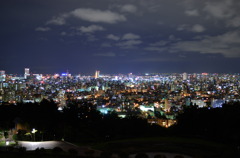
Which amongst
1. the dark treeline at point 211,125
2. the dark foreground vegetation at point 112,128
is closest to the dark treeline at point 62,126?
the dark foreground vegetation at point 112,128

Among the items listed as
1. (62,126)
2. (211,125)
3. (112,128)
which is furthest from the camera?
(112,128)

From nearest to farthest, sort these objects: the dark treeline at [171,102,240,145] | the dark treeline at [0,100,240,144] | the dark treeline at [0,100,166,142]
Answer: the dark treeline at [171,102,240,145] → the dark treeline at [0,100,240,144] → the dark treeline at [0,100,166,142]

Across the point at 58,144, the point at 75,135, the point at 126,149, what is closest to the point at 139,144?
the point at 126,149

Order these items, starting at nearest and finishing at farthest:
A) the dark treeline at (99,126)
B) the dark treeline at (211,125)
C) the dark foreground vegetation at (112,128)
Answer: the dark foreground vegetation at (112,128), the dark treeline at (211,125), the dark treeline at (99,126)

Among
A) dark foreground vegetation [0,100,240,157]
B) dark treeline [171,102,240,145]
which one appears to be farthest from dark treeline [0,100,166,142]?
dark treeline [171,102,240,145]

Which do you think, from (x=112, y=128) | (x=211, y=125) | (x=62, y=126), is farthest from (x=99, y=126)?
(x=211, y=125)

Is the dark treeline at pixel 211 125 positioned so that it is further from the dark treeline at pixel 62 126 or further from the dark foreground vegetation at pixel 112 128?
the dark treeline at pixel 62 126

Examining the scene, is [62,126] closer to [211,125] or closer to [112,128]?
[112,128]

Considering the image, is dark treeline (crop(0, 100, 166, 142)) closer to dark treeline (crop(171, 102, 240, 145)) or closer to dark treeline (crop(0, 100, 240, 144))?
dark treeline (crop(0, 100, 240, 144))
